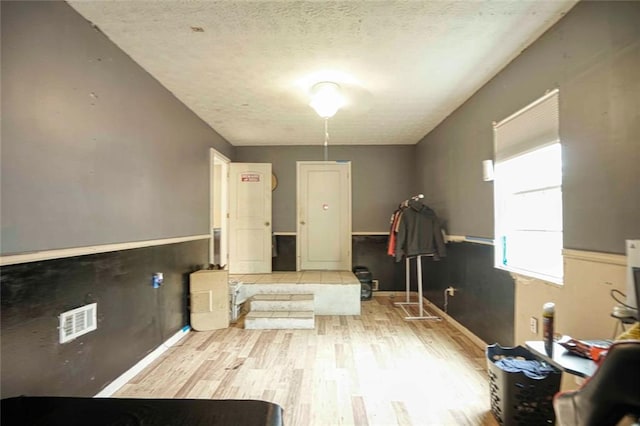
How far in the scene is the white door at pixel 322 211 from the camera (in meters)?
5.54

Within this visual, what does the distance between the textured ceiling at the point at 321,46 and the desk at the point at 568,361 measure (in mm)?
1885

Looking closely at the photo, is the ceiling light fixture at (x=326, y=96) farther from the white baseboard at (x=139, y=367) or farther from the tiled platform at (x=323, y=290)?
the white baseboard at (x=139, y=367)

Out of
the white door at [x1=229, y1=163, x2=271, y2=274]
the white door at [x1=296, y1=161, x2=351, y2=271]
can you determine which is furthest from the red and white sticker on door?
the white door at [x1=296, y1=161, x2=351, y2=271]

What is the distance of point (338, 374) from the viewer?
2564 mm

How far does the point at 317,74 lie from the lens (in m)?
2.77

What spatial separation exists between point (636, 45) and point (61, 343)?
3.37m

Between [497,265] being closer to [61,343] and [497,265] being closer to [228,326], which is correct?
[228,326]

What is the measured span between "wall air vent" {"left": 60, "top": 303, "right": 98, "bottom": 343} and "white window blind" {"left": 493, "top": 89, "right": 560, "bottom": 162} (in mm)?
3185

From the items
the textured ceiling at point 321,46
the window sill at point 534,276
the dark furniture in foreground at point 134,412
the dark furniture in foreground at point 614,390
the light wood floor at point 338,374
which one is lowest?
the light wood floor at point 338,374

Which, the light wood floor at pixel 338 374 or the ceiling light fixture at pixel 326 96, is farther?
the ceiling light fixture at pixel 326 96

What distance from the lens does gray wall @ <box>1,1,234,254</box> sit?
5.09 ft

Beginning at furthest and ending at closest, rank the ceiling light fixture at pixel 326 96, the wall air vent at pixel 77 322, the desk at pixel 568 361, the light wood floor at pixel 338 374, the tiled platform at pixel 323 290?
the tiled platform at pixel 323 290, the ceiling light fixture at pixel 326 96, the light wood floor at pixel 338 374, the wall air vent at pixel 77 322, the desk at pixel 568 361

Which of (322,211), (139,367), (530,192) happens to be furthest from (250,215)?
(530,192)

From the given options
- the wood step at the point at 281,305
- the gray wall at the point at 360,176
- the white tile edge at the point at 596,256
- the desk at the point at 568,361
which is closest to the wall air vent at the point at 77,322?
the wood step at the point at 281,305
